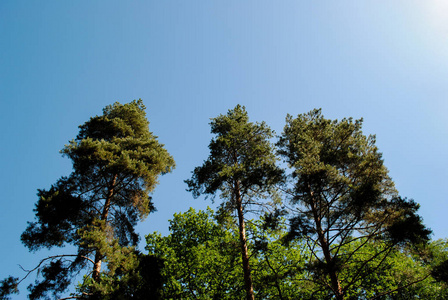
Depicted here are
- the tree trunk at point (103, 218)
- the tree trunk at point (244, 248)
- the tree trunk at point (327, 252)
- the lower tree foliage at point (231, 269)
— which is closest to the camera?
the tree trunk at point (327, 252)

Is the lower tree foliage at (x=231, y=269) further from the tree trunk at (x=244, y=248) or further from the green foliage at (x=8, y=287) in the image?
the green foliage at (x=8, y=287)

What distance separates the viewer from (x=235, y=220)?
11148mm

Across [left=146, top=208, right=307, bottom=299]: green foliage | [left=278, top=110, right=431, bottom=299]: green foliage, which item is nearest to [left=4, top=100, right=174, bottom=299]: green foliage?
[left=146, top=208, right=307, bottom=299]: green foliage

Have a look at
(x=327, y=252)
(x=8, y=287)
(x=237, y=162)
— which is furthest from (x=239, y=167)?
(x=8, y=287)

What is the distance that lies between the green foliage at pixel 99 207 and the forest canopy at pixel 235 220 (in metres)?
0.05

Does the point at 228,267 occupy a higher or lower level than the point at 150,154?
lower

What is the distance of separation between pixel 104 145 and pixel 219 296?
9528 mm

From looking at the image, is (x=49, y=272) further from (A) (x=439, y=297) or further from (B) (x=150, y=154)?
(A) (x=439, y=297)

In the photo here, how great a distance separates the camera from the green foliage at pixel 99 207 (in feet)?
29.4

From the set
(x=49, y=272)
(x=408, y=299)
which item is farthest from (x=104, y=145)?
(x=408, y=299)

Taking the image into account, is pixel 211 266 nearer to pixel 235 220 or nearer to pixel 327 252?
pixel 235 220

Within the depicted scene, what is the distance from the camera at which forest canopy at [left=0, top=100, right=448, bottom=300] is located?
8.20m

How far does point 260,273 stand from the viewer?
12.6 metres

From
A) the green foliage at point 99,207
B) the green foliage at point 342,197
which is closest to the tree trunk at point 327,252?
the green foliage at point 342,197
